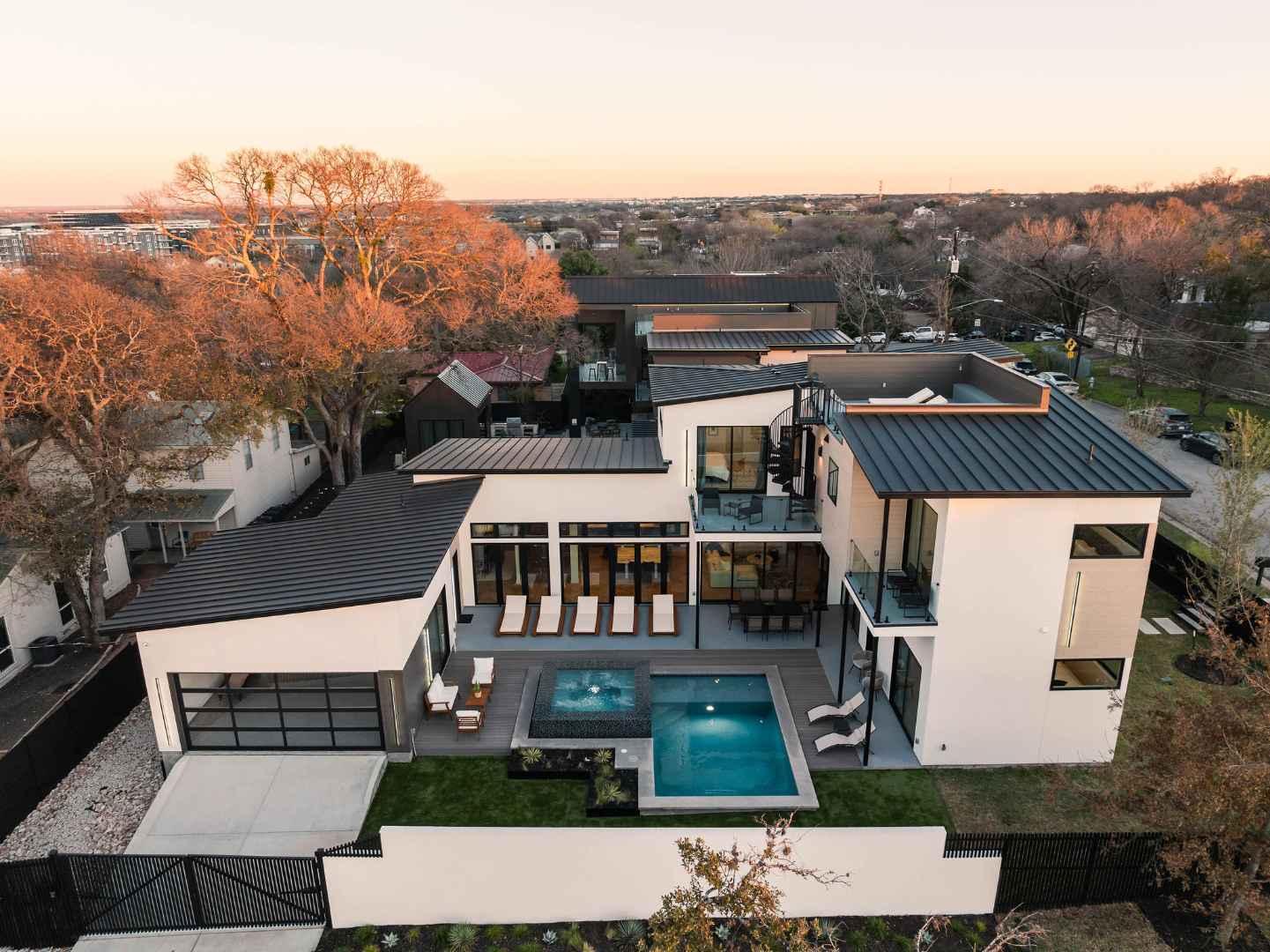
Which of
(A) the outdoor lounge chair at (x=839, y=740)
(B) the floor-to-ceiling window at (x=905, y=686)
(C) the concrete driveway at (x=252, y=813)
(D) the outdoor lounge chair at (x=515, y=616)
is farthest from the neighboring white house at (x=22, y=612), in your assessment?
(B) the floor-to-ceiling window at (x=905, y=686)

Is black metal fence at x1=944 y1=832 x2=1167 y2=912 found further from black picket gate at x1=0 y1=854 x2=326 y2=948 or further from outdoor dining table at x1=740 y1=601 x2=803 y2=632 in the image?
black picket gate at x1=0 y1=854 x2=326 y2=948

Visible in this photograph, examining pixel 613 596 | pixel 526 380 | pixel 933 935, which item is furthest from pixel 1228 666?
pixel 526 380

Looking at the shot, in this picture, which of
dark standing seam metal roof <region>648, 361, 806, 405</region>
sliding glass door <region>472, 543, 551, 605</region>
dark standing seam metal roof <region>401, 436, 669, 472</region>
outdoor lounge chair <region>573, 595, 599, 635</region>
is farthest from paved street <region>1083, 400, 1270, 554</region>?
sliding glass door <region>472, 543, 551, 605</region>

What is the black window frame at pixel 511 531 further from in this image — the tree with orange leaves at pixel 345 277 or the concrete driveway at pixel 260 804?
the tree with orange leaves at pixel 345 277

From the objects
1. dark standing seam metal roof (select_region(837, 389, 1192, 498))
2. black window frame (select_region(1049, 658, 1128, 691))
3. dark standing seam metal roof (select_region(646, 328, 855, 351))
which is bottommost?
black window frame (select_region(1049, 658, 1128, 691))

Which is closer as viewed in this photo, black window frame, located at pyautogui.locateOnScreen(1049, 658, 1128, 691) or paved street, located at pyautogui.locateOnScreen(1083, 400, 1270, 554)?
black window frame, located at pyautogui.locateOnScreen(1049, 658, 1128, 691)

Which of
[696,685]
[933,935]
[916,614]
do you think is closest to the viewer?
[933,935]

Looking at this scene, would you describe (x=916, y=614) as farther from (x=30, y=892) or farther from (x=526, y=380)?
(x=526, y=380)
